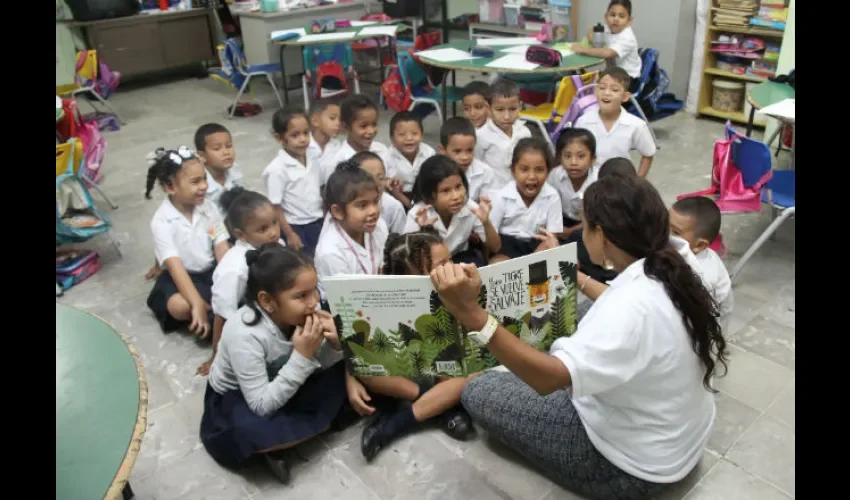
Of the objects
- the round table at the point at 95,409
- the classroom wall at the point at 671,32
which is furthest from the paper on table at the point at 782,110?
the round table at the point at 95,409

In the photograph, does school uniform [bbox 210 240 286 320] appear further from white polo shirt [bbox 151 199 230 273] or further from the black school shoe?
the black school shoe

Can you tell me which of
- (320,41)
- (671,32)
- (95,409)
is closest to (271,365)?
(95,409)

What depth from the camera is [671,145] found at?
487cm

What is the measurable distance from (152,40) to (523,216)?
6.20 metres

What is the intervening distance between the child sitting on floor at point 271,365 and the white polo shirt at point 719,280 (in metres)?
1.21

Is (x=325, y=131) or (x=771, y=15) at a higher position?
(x=771, y=15)

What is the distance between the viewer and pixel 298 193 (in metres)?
3.14

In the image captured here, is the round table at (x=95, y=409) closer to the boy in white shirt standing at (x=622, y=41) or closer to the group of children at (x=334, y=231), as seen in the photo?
the group of children at (x=334, y=231)

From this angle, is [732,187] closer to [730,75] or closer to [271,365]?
[271,365]

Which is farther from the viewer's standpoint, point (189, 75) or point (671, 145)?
point (189, 75)

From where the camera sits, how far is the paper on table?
2.81 m
